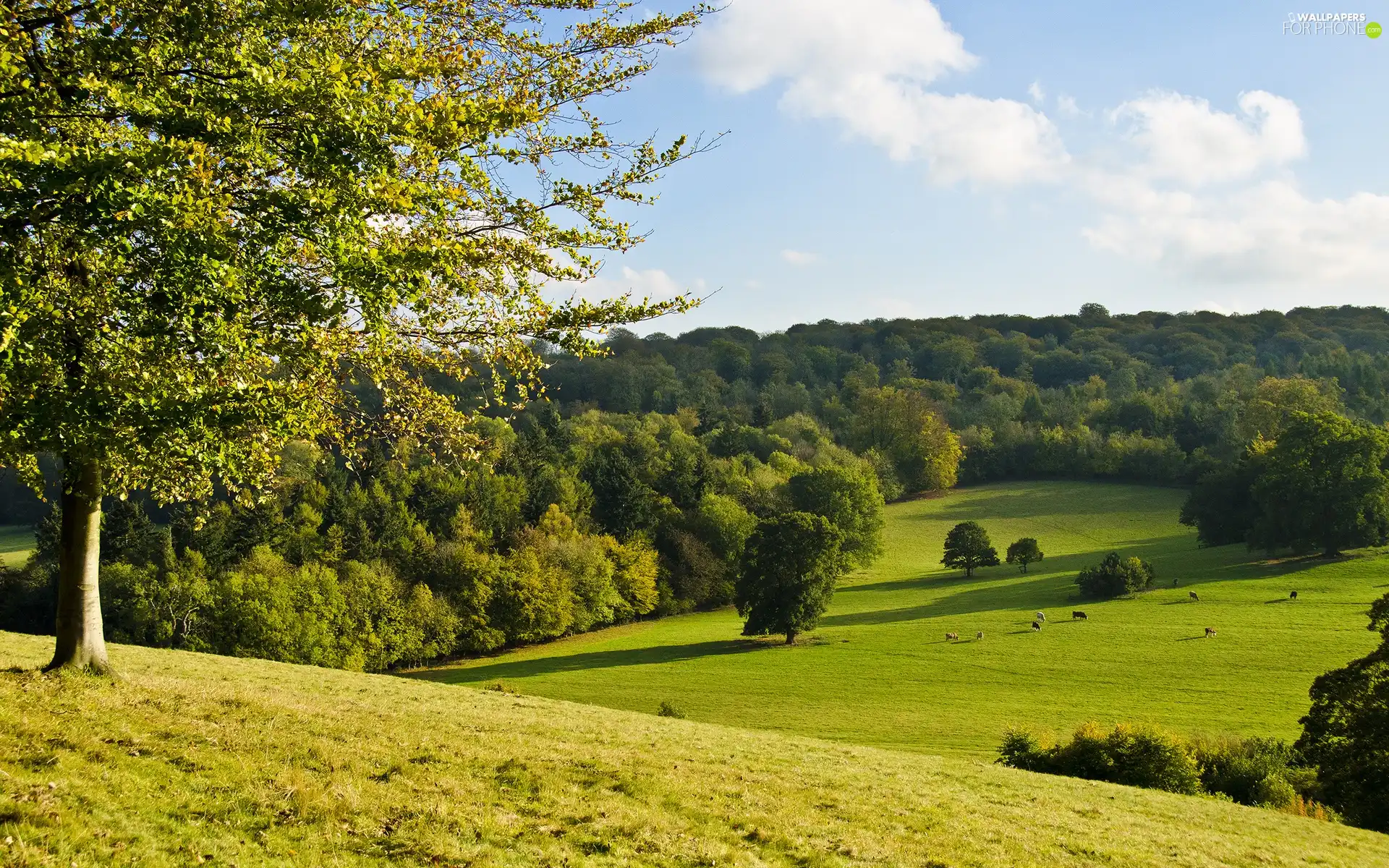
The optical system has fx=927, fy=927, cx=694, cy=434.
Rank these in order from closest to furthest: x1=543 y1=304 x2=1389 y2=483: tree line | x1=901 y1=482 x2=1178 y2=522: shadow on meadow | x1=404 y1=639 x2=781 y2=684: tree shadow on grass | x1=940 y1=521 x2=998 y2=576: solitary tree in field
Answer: x1=404 y1=639 x2=781 y2=684: tree shadow on grass → x1=940 y1=521 x2=998 y2=576: solitary tree in field → x1=901 y1=482 x2=1178 y2=522: shadow on meadow → x1=543 y1=304 x2=1389 y2=483: tree line

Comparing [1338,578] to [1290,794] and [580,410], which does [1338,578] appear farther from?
[580,410]

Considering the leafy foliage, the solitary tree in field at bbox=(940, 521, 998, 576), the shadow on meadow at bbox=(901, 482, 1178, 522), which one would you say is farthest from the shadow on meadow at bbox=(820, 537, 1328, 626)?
the leafy foliage

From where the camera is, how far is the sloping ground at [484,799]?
9.40 meters

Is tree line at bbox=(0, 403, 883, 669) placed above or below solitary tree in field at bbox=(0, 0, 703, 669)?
below

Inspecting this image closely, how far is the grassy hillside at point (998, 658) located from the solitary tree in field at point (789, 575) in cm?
209

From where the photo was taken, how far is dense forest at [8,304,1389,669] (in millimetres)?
62219

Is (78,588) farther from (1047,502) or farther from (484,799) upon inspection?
(1047,502)

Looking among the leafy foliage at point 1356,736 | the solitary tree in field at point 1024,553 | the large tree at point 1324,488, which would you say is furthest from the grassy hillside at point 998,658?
the leafy foliage at point 1356,736

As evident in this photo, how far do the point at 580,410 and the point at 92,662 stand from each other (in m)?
121

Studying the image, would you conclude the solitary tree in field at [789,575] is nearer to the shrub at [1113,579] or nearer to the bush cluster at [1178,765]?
the shrub at [1113,579]

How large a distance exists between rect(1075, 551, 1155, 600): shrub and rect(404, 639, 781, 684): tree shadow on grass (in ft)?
86.1

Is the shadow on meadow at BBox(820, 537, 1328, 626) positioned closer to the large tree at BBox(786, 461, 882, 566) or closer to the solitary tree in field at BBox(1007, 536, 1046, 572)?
the solitary tree in field at BBox(1007, 536, 1046, 572)

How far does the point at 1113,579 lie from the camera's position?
7181cm

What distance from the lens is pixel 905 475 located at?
130 m
